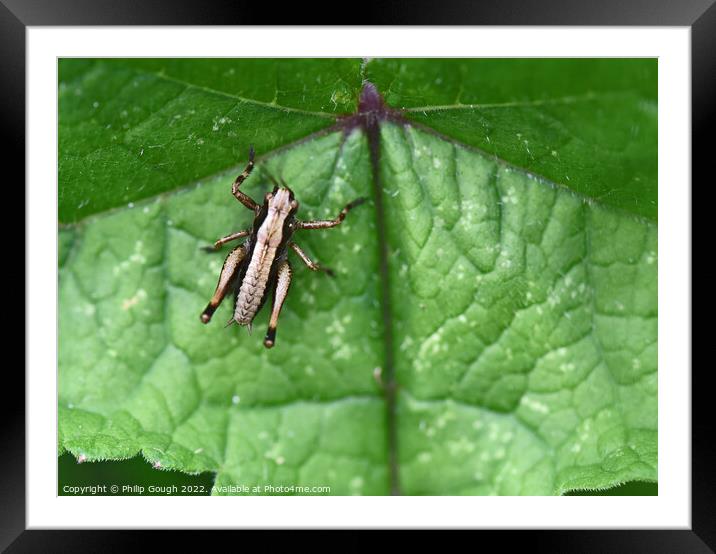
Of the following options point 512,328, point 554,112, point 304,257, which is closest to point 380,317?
point 304,257

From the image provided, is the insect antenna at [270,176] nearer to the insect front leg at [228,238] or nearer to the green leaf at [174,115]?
the green leaf at [174,115]

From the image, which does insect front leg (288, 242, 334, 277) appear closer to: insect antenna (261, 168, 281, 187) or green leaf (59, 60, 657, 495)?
green leaf (59, 60, 657, 495)

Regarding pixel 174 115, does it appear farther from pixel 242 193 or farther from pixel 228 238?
pixel 228 238

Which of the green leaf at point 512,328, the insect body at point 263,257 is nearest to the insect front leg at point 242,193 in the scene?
the insect body at point 263,257

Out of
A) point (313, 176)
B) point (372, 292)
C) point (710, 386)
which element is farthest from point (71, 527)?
point (710, 386)
